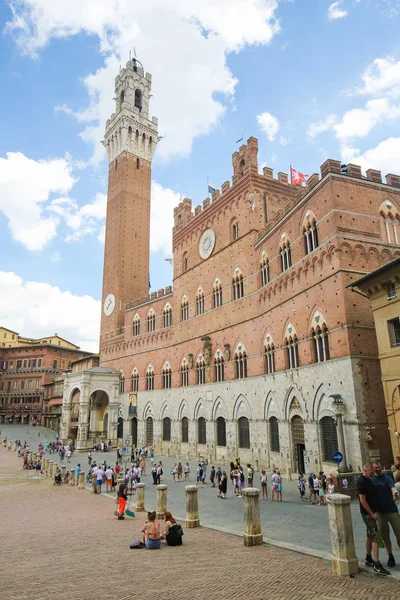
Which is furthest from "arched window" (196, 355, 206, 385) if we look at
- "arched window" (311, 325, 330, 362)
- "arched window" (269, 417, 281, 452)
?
"arched window" (311, 325, 330, 362)

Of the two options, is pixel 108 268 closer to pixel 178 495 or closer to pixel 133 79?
pixel 133 79

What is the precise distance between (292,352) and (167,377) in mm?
18094

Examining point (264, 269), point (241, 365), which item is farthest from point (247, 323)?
point (264, 269)

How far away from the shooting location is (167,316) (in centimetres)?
3981

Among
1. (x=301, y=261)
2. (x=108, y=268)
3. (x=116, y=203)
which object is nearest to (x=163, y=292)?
(x=108, y=268)

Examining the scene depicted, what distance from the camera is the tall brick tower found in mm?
49312

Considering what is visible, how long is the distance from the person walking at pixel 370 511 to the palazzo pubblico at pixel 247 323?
10.3 m

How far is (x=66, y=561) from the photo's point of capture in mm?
8695

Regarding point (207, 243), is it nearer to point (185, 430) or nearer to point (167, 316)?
point (167, 316)

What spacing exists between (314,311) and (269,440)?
28.7 ft

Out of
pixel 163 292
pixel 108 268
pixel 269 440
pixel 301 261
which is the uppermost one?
pixel 108 268

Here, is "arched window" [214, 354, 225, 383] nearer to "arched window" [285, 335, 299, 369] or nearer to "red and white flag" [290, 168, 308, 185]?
"arched window" [285, 335, 299, 369]

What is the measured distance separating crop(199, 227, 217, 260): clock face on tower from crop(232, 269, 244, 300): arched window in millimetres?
4793

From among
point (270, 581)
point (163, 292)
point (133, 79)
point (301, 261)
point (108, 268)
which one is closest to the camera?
point (270, 581)
